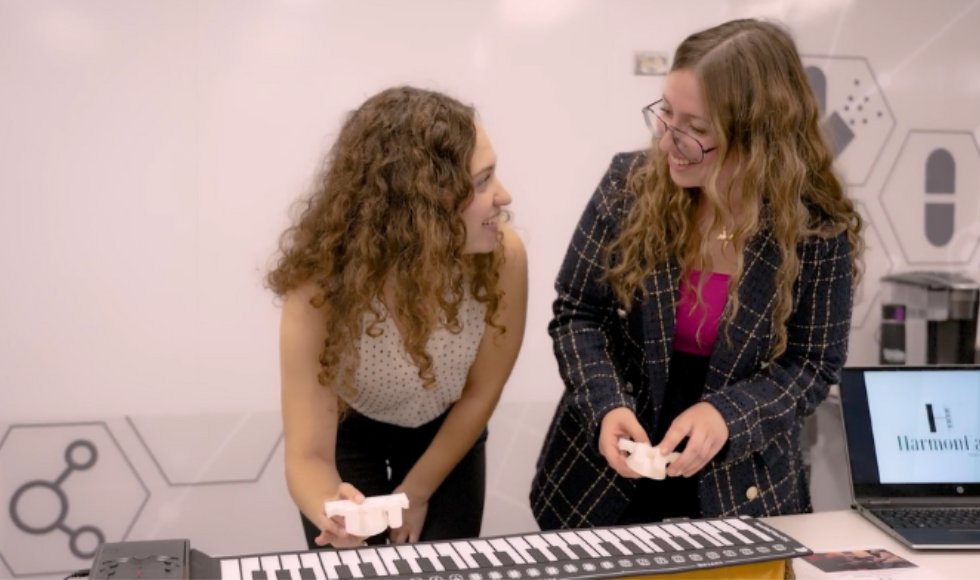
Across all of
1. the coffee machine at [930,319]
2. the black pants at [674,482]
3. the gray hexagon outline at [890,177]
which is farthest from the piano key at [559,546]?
the gray hexagon outline at [890,177]

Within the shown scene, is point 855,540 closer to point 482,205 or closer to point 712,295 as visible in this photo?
point 712,295

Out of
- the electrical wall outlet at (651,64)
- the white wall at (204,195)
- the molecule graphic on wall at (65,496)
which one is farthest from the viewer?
the electrical wall outlet at (651,64)

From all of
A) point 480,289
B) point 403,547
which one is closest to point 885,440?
point 480,289

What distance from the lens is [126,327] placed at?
9.18ft

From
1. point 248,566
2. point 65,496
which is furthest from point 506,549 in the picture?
point 65,496

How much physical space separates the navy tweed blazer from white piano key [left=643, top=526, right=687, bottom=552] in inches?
11.4

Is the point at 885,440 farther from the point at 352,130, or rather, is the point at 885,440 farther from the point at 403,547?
the point at 352,130

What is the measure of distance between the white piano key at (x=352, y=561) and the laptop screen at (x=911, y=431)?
3.03 feet

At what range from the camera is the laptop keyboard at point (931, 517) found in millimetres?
1687

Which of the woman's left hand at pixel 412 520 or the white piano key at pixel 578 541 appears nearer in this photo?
the white piano key at pixel 578 541

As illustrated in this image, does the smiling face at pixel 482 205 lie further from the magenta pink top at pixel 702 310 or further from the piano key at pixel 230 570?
the piano key at pixel 230 570

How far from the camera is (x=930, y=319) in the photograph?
3119 mm

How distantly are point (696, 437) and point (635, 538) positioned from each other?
284mm

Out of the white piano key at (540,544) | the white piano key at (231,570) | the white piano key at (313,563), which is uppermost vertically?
the white piano key at (231,570)
